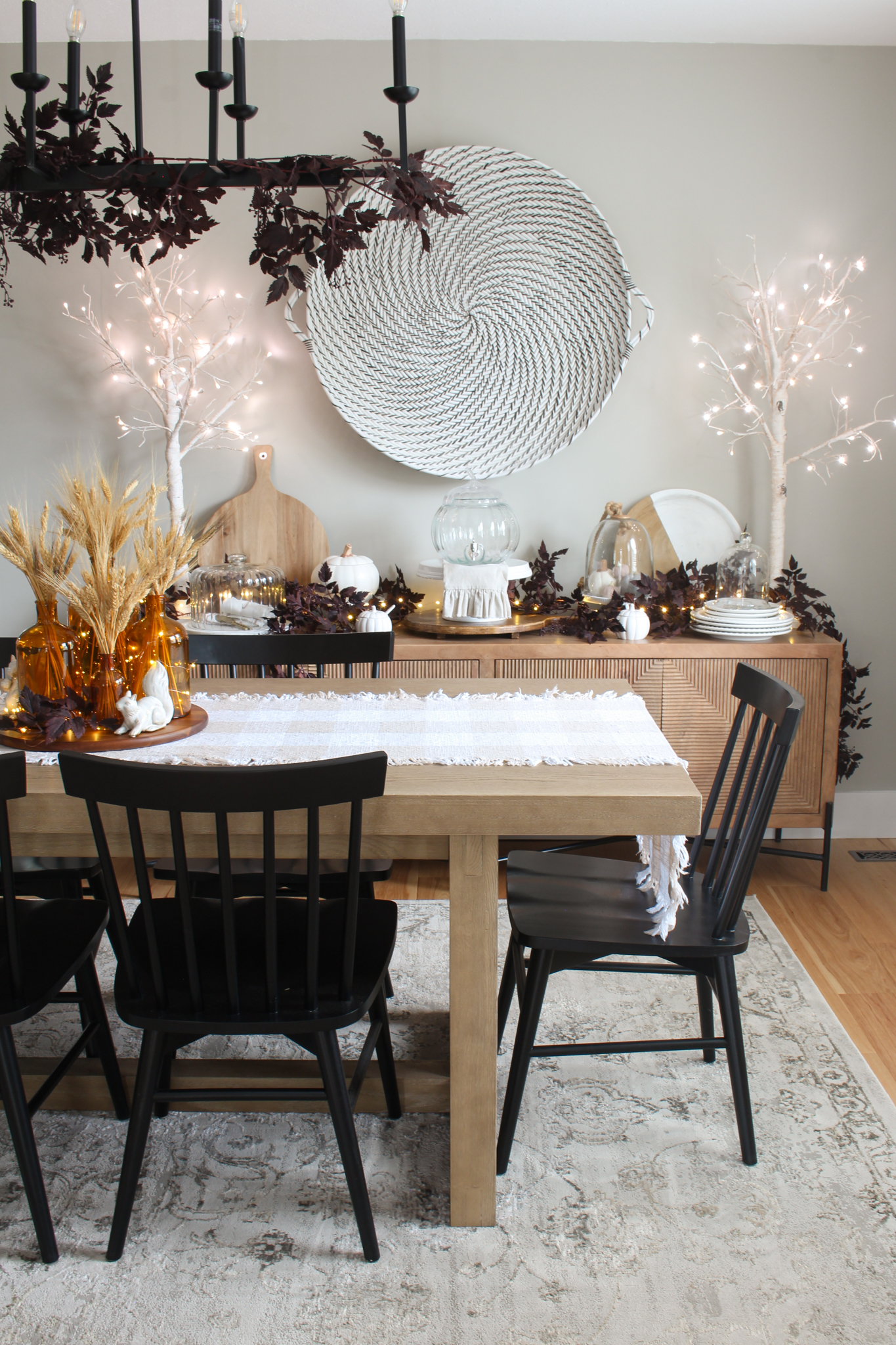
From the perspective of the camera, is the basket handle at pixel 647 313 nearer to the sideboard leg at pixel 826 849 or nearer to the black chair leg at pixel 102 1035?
the sideboard leg at pixel 826 849

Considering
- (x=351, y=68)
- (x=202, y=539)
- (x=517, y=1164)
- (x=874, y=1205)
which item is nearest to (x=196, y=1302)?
(x=517, y=1164)

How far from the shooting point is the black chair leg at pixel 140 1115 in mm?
1509

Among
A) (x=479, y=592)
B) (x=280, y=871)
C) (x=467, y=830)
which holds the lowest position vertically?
(x=280, y=871)

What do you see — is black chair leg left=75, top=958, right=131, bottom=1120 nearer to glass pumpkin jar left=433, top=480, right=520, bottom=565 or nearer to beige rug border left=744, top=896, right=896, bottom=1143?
beige rug border left=744, top=896, right=896, bottom=1143

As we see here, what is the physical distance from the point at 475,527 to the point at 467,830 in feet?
5.53

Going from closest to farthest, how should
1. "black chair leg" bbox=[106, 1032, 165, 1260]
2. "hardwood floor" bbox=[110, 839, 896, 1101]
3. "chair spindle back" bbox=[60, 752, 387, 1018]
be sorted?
"chair spindle back" bbox=[60, 752, 387, 1018] → "black chair leg" bbox=[106, 1032, 165, 1260] → "hardwood floor" bbox=[110, 839, 896, 1101]

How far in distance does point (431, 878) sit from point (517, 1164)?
4.46 feet

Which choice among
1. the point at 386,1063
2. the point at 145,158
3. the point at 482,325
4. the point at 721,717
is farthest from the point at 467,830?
the point at 482,325

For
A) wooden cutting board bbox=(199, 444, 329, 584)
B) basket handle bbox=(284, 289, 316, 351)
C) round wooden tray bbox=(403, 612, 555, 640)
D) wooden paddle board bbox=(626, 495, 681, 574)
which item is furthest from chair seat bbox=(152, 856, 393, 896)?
basket handle bbox=(284, 289, 316, 351)

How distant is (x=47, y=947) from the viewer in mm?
1615

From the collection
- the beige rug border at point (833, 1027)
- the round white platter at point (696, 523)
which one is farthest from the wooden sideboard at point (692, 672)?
the round white platter at point (696, 523)

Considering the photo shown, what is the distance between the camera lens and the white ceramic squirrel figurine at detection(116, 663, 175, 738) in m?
1.68

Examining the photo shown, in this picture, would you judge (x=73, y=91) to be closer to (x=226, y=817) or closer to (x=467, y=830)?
(x=226, y=817)

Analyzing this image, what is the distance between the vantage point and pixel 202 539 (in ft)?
6.04
